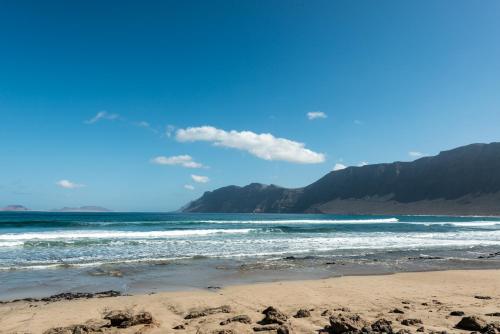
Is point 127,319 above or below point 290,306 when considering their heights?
above

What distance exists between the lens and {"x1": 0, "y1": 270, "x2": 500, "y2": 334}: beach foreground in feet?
24.0

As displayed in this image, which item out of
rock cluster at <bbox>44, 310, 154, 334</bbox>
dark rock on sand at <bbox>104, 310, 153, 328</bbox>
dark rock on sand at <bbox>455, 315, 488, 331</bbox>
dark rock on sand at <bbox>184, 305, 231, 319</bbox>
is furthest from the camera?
dark rock on sand at <bbox>184, 305, 231, 319</bbox>

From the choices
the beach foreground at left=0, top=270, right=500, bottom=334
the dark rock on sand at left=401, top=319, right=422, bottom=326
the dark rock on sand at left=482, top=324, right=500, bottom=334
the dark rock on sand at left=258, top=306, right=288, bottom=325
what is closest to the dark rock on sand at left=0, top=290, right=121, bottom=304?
the beach foreground at left=0, top=270, right=500, bottom=334

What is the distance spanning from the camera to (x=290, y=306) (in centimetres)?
898

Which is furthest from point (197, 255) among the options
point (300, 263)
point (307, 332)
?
point (307, 332)

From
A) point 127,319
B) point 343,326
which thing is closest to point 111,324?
point 127,319

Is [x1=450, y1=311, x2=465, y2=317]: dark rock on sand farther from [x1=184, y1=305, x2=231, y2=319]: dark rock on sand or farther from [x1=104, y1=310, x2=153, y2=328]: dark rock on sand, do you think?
[x1=104, y1=310, x2=153, y2=328]: dark rock on sand

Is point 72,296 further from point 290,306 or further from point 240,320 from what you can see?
point 290,306

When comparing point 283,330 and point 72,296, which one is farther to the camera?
point 72,296

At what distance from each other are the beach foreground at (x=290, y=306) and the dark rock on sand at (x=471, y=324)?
0.56 feet

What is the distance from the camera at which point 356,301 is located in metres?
9.48

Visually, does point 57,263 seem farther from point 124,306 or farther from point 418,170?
point 418,170

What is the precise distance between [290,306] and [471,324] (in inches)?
146

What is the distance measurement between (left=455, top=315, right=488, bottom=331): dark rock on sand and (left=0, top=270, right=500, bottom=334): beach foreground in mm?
170
